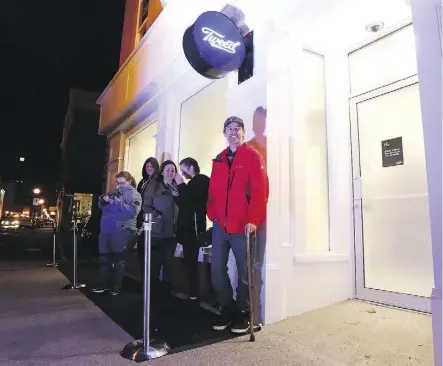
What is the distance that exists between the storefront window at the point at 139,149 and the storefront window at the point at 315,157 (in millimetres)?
4546

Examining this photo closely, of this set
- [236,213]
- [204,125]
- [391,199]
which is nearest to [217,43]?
[236,213]

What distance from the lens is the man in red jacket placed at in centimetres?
310

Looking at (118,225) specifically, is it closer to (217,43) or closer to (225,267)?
(225,267)

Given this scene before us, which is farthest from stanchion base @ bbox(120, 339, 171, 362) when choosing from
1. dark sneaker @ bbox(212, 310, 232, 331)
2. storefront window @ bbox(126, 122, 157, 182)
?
storefront window @ bbox(126, 122, 157, 182)

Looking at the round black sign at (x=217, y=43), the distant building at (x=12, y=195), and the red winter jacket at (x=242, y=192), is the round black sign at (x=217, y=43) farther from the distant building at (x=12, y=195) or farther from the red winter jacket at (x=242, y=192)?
the distant building at (x=12, y=195)

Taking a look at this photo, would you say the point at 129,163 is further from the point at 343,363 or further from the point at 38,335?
the point at 343,363

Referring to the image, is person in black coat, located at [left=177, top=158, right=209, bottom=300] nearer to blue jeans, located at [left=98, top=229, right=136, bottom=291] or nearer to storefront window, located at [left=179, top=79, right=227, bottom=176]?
blue jeans, located at [left=98, top=229, right=136, bottom=291]

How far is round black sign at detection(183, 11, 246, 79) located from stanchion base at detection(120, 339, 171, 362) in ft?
9.66

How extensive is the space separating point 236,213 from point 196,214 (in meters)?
0.96

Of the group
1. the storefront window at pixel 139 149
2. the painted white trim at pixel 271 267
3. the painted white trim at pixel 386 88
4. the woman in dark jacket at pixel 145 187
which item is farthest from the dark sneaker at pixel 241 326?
the storefront window at pixel 139 149

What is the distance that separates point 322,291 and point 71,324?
8.77 feet

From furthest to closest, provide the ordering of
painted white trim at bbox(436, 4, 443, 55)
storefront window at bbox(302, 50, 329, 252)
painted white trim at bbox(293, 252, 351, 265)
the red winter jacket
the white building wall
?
1. storefront window at bbox(302, 50, 329, 252)
2. painted white trim at bbox(293, 252, 351, 265)
3. the white building wall
4. the red winter jacket
5. painted white trim at bbox(436, 4, 443, 55)

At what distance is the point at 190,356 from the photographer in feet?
8.19

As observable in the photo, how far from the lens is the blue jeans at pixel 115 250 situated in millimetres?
4621
